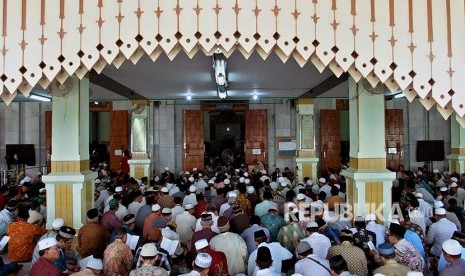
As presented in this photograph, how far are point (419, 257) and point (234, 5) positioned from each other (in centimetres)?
300

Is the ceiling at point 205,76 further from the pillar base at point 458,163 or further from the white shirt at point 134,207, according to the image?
the pillar base at point 458,163

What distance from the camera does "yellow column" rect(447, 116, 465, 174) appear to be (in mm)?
10969

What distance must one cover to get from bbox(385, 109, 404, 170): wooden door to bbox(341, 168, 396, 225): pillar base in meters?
7.97

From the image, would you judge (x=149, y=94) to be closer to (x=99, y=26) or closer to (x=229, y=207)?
(x=229, y=207)

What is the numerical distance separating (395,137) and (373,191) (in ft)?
26.8

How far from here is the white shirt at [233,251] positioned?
4.24 m

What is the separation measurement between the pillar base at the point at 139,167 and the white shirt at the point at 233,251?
7471 millimetres

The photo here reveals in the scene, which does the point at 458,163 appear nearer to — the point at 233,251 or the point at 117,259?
the point at 233,251

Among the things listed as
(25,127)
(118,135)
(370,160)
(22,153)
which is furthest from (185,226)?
(25,127)

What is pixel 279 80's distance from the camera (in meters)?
8.32

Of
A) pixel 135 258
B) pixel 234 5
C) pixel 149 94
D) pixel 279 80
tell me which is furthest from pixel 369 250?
pixel 149 94

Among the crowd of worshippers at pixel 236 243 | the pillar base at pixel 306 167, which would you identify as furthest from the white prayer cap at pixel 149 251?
the pillar base at pixel 306 167

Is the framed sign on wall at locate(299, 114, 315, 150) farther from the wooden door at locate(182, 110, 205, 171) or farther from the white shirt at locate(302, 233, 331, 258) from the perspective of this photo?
the white shirt at locate(302, 233, 331, 258)

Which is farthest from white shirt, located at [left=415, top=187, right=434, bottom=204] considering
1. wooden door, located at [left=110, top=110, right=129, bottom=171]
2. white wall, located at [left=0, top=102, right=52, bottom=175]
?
white wall, located at [left=0, top=102, right=52, bottom=175]
